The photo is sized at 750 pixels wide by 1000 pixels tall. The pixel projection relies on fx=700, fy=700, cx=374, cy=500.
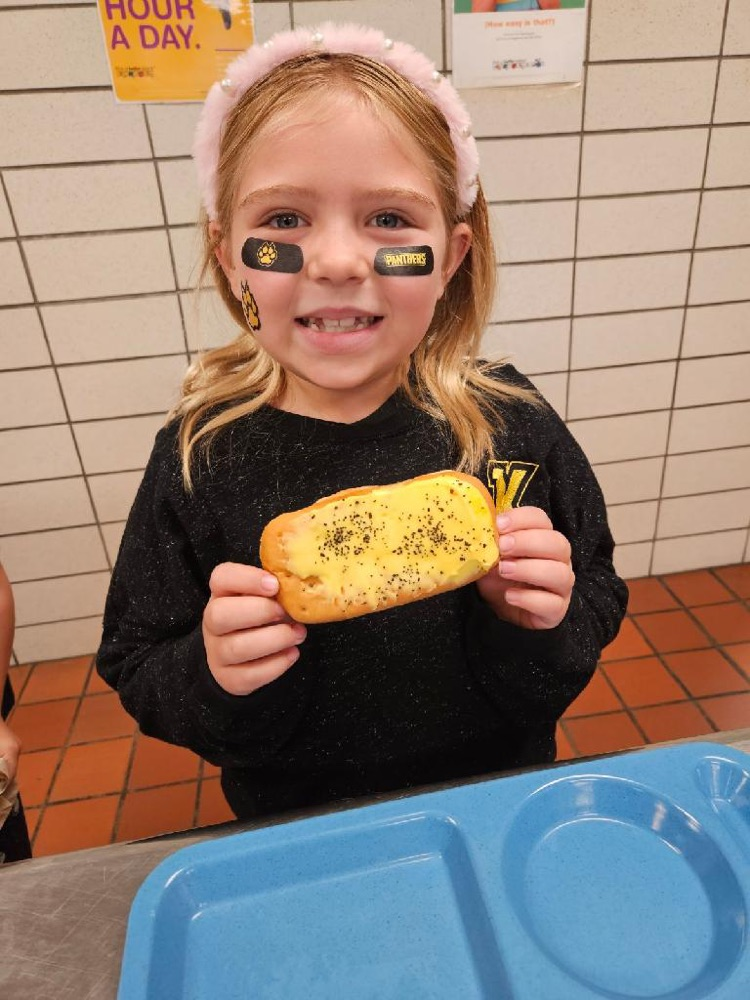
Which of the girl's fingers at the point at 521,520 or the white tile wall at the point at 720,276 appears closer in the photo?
the girl's fingers at the point at 521,520

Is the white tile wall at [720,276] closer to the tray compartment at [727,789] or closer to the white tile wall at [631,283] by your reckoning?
the white tile wall at [631,283]

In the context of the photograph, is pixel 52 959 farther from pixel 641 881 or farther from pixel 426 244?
pixel 426 244

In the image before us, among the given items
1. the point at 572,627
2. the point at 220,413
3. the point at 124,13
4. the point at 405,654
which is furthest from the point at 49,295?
the point at 572,627

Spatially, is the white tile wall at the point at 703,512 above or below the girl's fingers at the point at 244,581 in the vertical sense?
below

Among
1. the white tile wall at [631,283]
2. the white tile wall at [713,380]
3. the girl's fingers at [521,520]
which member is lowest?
the white tile wall at [713,380]

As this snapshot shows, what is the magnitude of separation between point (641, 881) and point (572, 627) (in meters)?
0.29

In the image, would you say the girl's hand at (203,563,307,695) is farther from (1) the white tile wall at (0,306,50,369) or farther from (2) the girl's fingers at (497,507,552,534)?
(1) the white tile wall at (0,306,50,369)

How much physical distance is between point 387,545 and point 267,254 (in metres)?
0.35

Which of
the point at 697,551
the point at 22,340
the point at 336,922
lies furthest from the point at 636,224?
the point at 336,922

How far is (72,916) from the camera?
0.65 meters

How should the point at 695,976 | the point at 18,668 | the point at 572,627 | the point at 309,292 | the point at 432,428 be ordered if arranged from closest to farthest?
1. the point at 695,976
2. the point at 309,292
3. the point at 572,627
4. the point at 432,428
5. the point at 18,668

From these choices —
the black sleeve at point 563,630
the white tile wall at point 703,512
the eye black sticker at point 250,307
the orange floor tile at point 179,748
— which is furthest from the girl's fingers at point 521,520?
the white tile wall at point 703,512

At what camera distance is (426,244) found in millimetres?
788

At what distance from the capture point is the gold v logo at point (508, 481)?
96cm
